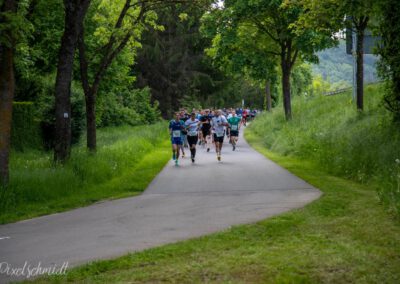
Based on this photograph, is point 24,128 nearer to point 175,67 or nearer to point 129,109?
point 129,109

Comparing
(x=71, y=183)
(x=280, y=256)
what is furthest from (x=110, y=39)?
(x=280, y=256)

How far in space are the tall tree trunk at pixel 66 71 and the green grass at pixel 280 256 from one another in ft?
25.2

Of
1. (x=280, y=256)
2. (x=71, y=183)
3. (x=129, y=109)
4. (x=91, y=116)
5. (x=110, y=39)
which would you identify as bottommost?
(x=280, y=256)

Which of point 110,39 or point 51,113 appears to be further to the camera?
point 51,113

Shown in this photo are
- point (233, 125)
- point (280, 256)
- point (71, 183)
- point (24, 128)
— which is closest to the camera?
point (280, 256)

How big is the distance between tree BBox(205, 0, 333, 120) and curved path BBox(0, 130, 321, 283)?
12972mm

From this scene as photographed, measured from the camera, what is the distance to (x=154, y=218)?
970 centimetres

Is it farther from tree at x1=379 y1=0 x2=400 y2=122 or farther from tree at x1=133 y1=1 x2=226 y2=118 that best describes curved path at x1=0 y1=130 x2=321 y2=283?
tree at x1=133 y1=1 x2=226 y2=118

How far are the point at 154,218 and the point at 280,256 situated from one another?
340 centimetres

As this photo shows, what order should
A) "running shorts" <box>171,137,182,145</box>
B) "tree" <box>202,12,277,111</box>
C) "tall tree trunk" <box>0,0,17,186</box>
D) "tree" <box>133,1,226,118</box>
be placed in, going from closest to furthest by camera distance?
"tall tree trunk" <box>0,0,17,186</box>
"running shorts" <box>171,137,182,145</box>
"tree" <box>202,12,277,111</box>
"tree" <box>133,1,226,118</box>

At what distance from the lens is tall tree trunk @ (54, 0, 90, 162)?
14695mm

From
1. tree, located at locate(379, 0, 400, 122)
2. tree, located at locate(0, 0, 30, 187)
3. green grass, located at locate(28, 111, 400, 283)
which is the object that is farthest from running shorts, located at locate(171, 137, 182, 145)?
green grass, located at locate(28, 111, 400, 283)

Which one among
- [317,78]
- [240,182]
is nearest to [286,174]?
[240,182]

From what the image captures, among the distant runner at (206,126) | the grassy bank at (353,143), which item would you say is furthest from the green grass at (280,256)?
the distant runner at (206,126)
